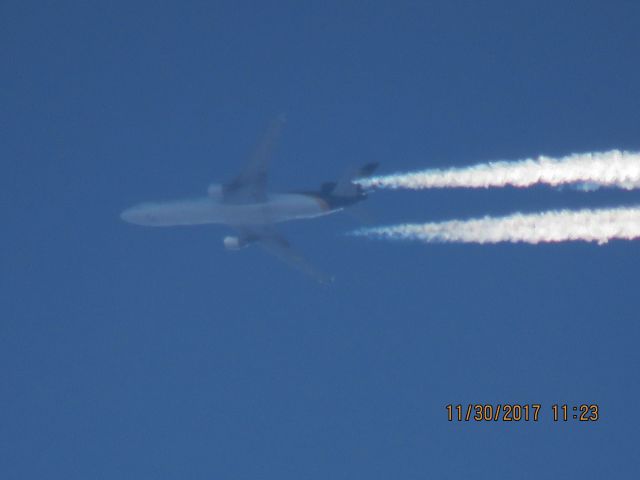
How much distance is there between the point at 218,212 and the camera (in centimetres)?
4166

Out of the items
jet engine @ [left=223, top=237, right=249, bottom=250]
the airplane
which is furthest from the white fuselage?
jet engine @ [left=223, top=237, right=249, bottom=250]

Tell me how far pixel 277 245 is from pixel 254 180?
12.1 feet

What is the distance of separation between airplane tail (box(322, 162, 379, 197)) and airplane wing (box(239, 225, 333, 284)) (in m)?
4.07

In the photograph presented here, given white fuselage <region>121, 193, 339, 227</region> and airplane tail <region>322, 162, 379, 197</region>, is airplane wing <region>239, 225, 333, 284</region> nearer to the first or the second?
white fuselage <region>121, 193, 339, 227</region>

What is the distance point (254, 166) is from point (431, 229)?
8.80 m

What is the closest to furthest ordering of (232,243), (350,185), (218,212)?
(350,185)
(218,212)
(232,243)

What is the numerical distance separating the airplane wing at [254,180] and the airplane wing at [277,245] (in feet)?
6.00

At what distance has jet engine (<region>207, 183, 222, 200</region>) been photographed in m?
41.1

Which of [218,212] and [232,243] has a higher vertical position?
[218,212]

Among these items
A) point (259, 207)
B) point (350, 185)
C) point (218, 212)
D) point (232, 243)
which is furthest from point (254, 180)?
point (350, 185)

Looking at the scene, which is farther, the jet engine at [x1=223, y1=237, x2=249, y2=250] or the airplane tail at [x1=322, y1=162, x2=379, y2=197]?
the jet engine at [x1=223, y1=237, x2=249, y2=250]

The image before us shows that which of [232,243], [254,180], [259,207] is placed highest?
[254,180]

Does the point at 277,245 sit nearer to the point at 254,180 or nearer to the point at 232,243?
the point at 232,243

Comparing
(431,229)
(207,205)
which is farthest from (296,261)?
(431,229)
